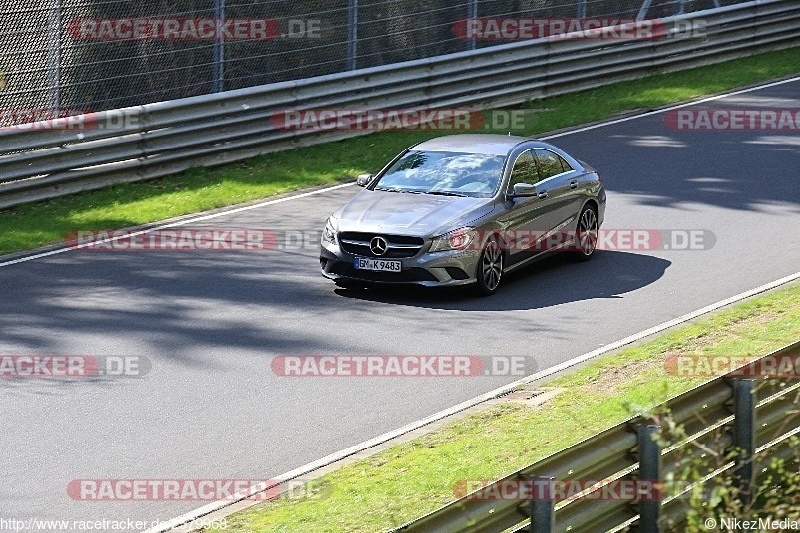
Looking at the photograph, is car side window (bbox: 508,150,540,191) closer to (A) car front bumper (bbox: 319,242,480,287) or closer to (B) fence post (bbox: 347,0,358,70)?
(A) car front bumper (bbox: 319,242,480,287)

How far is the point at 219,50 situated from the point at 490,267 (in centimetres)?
821

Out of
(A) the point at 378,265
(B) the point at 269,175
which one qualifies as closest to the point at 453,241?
(A) the point at 378,265

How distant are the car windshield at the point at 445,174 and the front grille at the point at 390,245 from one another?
3.70 feet

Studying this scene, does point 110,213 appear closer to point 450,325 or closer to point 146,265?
point 146,265

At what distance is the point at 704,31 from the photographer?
27203mm

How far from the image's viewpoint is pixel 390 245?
545 inches

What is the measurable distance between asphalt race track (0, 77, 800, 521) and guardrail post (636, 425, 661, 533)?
307 cm

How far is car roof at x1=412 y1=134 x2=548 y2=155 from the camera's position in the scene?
606 inches

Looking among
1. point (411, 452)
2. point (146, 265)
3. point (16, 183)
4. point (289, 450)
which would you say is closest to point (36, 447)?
point (289, 450)

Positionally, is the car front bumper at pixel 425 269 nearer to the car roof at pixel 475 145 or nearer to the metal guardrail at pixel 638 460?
the car roof at pixel 475 145

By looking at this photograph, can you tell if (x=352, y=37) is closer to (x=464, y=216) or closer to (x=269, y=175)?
(x=269, y=175)

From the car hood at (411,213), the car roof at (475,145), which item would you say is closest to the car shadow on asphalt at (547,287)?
the car hood at (411,213)

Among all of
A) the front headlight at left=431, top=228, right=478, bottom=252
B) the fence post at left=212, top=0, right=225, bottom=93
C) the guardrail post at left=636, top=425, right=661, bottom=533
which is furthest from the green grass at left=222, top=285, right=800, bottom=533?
the fence post at left=212, top=0, right=225, bottom=93

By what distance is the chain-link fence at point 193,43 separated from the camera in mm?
18562
